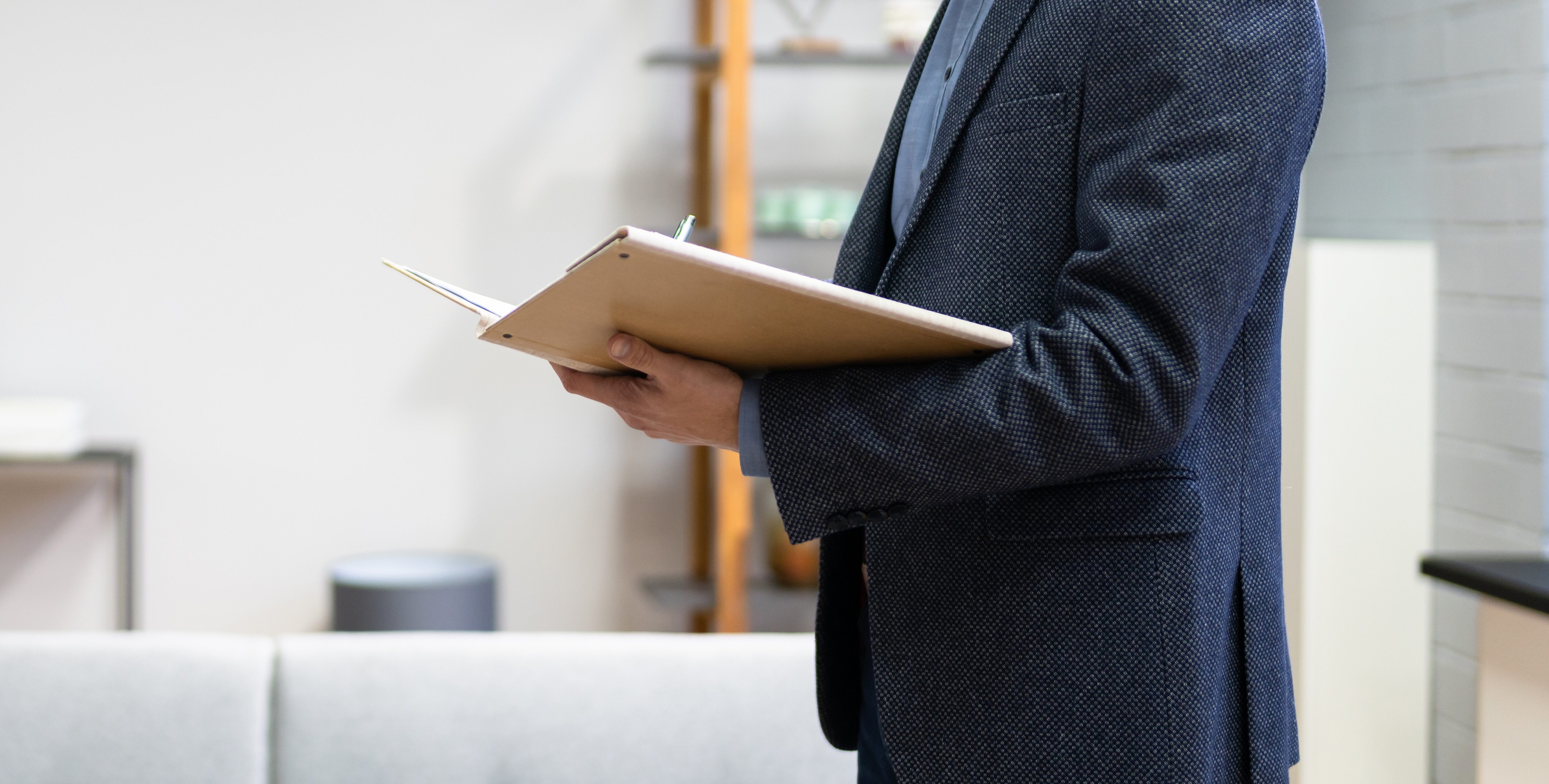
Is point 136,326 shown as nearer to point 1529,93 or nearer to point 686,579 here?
point 686,579

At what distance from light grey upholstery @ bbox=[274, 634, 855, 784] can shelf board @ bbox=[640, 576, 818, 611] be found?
144 cm

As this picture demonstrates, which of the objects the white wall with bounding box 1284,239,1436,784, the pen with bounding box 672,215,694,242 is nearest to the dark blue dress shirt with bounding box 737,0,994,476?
the pen with bounding box 672,215,694,242

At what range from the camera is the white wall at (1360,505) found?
2.34m

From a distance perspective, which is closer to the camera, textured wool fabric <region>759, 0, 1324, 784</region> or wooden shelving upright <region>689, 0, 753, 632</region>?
textured wool fabric <region>759, 0, 1324, 784</region>

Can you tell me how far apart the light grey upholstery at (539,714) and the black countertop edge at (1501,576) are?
77 cm

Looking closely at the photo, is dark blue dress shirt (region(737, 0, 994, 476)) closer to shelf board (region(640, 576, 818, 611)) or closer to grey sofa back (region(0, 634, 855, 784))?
grey sofa back (region(0, 634, 855, 784))

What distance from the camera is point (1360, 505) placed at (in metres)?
2.35

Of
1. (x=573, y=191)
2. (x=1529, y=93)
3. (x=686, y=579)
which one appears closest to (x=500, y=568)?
(x=686, y=579)

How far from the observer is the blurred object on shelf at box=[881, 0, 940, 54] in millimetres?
3016

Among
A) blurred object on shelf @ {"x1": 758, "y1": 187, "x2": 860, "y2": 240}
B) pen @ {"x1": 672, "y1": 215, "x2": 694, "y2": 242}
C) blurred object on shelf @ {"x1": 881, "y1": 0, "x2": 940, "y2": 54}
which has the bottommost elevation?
pen @ {"x1": 672, "y1": 215, "x2": 694, "y2": 242}

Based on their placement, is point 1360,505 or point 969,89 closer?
point 969,89

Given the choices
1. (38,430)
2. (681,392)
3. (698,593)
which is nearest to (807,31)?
(698,593)

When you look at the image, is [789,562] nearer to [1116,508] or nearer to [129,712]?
[129,712]

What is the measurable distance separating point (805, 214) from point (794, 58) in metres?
0.36
